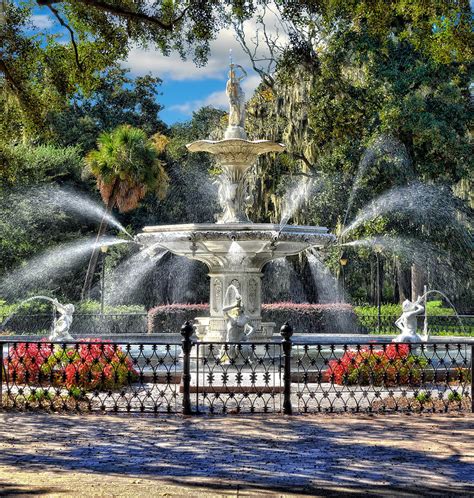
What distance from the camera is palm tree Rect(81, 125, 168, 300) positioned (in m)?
33.2

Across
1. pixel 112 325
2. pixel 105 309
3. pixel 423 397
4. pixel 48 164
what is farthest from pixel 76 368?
pixel 48 164

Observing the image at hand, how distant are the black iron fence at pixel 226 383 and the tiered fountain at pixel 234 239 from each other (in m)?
2.68

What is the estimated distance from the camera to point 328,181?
95.9 ft

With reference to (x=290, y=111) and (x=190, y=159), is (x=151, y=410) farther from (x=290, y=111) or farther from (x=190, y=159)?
(x=190, y=159)

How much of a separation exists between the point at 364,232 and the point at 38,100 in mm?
14565

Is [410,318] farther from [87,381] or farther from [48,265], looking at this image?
[48,265]

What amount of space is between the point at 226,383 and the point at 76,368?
225cm

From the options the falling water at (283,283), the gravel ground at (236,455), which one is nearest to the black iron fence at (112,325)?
the falling water at (283,283)

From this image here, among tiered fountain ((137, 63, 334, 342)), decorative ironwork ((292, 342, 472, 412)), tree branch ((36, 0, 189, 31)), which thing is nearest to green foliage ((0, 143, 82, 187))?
tiered fountain ((137, 63, 334, 342))

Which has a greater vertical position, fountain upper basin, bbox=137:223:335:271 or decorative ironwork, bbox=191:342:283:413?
fountain upper basin, bbox=137:223:335:271

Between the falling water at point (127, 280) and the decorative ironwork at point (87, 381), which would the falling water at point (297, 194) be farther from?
the decorative ironwork at point (87, 381)

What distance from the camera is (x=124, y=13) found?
13.1 meters

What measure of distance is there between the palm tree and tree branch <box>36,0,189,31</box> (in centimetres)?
1774

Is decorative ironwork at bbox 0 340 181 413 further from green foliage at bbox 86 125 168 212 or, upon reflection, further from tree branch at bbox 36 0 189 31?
green foliage at bbox 86 125 168 212
